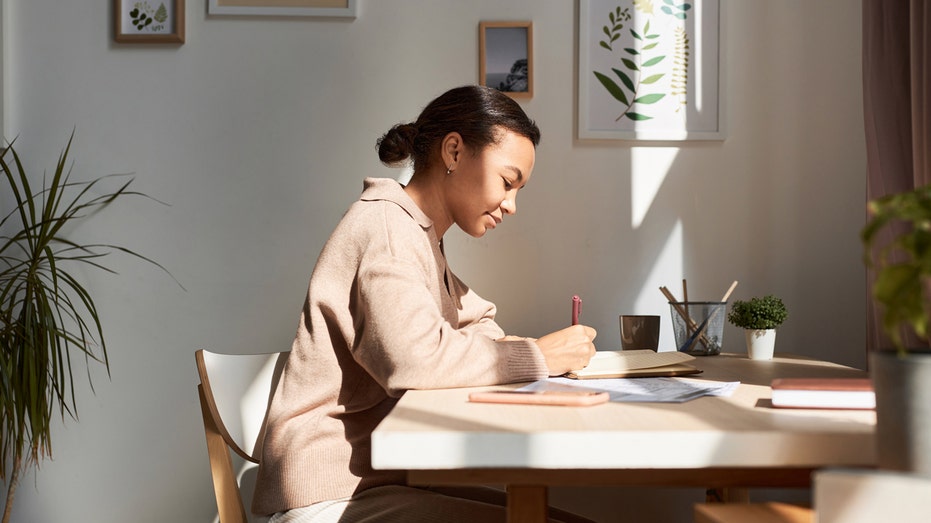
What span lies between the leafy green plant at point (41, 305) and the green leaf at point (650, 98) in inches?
55.4

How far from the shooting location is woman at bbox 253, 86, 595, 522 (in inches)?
48.3

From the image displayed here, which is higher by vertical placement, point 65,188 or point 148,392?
point 65,188

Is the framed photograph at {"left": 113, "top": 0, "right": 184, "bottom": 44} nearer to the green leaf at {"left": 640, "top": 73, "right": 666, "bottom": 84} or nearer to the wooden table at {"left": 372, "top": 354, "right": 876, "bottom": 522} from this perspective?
the green leaf at {"left": 640, "top": 73, "right": 666, "bottom": 84}

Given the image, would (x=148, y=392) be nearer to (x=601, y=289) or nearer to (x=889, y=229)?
(x=601, y=289)

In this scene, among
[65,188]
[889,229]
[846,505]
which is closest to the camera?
[846,505]

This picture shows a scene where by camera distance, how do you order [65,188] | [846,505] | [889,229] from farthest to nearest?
[65,188]
[889,229]
[846,505]

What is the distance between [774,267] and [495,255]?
2.58 feet

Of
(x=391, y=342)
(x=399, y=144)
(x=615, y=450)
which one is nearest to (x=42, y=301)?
(x=399, y=144)

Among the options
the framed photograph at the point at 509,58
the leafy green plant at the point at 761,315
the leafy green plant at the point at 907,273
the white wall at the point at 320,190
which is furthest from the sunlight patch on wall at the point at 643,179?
the leafy green plant at the point at 907,273

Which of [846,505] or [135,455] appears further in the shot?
[135,455]

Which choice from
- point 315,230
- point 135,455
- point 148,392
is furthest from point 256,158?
point 135,455

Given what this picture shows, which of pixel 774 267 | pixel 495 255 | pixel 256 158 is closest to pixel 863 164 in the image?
→ pixel 774 267

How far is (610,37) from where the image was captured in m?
2.31

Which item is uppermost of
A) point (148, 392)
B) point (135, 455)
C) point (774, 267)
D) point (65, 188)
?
point (65, 188)
